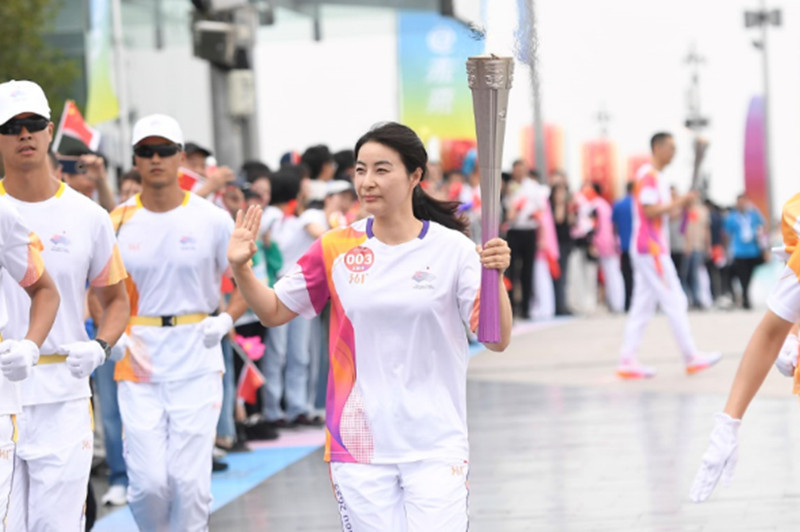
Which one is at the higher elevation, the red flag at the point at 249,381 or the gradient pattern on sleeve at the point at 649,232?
the gradient pattern on sleeve at the point at 649,232

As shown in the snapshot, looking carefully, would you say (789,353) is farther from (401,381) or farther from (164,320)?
(164,320)

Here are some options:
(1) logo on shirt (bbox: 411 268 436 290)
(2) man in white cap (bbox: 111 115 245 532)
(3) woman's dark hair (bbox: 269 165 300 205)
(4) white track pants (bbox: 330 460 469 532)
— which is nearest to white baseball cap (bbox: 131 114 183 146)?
(2) man in white cap (bbox: 111 115 245 532)

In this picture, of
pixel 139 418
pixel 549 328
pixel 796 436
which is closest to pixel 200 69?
pixel 549 328

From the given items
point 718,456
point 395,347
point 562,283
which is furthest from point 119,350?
point 562,283

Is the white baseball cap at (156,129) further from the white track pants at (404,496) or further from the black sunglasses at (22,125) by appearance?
the white track pants at (404,496)

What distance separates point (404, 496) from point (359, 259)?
702 millimetres

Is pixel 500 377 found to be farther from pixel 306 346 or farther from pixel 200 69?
pixel 200 69

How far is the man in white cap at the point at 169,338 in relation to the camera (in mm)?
5789

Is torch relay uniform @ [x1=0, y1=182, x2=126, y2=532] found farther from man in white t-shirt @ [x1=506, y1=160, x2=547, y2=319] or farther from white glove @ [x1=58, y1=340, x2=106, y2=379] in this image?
man in white t-shirt @ [x1=506, y1=160, x2=547, y2=319]

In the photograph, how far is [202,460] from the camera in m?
5.87

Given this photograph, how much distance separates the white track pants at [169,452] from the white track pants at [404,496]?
164cm

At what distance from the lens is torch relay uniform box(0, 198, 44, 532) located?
4.30 m

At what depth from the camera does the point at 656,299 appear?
38.1 ft

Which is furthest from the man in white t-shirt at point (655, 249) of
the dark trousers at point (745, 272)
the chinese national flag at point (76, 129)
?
the dark trousers at point (745, 272)
